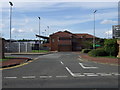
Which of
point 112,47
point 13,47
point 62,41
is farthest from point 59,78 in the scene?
point 62,41

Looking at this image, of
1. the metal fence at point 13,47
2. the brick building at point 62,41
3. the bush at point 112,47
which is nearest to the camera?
the bush at point 112,47

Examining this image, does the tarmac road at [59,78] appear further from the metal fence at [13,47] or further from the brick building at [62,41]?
the brick building at [62,41]

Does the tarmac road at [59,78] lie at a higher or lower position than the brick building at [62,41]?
lower

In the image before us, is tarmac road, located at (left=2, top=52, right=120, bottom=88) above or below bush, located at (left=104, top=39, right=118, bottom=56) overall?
below

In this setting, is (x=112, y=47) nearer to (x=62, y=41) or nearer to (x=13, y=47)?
(x=13, y=47)

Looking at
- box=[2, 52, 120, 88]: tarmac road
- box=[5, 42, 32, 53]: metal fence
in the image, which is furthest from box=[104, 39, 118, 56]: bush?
box=[5, 42, 32, 53]: metal fence

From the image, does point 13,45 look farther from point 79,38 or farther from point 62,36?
point 79,38

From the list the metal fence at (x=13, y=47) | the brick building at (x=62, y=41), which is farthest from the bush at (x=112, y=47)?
the brick building at (x=62, y=41)

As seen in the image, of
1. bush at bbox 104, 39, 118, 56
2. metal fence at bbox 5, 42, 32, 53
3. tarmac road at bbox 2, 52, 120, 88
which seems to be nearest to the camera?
tarmac road at bbox 2, 52, 120, 88

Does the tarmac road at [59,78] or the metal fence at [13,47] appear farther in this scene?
the metal fence at [13,47]

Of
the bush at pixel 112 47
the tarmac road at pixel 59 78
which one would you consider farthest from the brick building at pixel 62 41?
the tarmac road at pixel 59 78

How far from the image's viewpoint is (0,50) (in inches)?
946

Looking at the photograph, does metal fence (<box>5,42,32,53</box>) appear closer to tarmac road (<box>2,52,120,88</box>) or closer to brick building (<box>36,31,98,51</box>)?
brick building (<box>36,31,98,51</box>)

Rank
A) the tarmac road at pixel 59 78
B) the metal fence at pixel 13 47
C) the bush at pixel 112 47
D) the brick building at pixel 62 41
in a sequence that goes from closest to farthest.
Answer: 1. the tarmac road at pixel 59 78
2. the bush at pixel 112 47
3. the metal fence at pixel 13 47
4. the brick building at pixel 62 41
